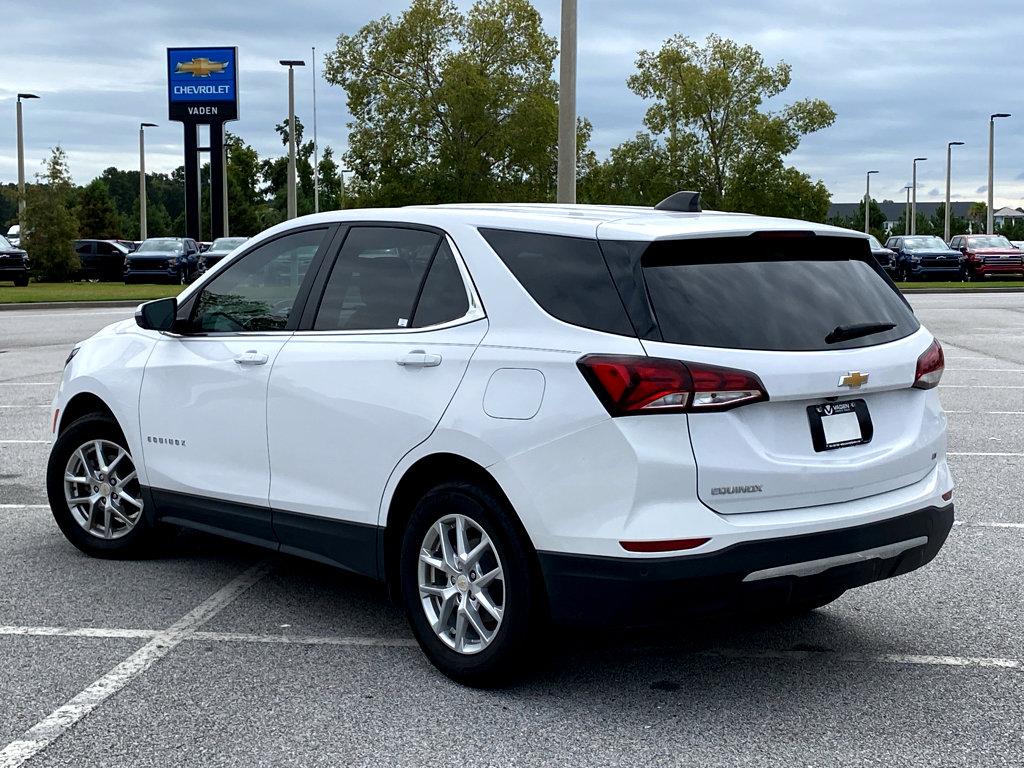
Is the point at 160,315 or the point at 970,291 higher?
the point at 160,315

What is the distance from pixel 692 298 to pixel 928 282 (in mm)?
42805

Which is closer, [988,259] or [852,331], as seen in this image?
[852,331]

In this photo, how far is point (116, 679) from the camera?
15.1 feet

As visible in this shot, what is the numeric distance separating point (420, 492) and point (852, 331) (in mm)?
1612

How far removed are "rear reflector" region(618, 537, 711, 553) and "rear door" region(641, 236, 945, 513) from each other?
0.45 ft

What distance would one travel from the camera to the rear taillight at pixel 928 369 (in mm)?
4704

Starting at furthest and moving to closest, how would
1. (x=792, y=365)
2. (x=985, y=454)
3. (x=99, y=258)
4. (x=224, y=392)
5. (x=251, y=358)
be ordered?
(x=99, y=258), (x=985, y=454), (x=224, y=392), (x=251, y=358), (x=792, y=365)

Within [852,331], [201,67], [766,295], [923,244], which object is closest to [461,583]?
[766,295]

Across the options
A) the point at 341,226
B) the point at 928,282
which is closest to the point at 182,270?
the point at 928,282

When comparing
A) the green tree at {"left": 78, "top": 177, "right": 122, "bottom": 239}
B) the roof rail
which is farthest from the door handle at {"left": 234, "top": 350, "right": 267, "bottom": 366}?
the green tree at {"left": 78, "top": 177, "right": 122, "bottom": 239}

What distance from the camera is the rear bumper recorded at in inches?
159

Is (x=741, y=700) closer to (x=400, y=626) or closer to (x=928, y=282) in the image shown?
(x=400, y=626)

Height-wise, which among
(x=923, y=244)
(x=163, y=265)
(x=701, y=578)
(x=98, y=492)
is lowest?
(x=98, y=492)

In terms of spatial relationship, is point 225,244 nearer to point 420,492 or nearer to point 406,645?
point 406,645
